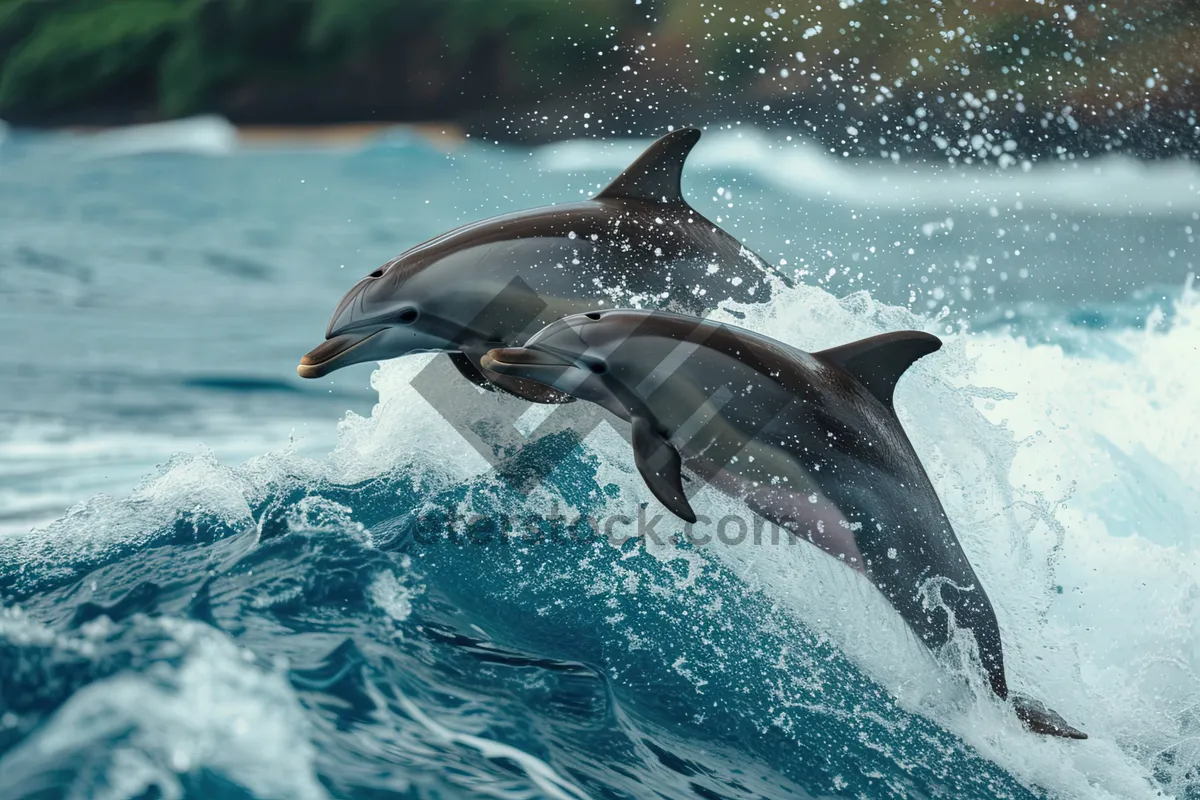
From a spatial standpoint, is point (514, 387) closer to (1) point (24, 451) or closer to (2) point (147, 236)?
(1) point (24, 451)

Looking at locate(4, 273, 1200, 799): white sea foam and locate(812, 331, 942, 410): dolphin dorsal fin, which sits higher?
locate(812, 331, 942, 410): dolphin dorsal fin

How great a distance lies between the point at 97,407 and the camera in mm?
13562

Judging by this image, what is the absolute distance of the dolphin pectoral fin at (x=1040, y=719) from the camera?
4.96 meters

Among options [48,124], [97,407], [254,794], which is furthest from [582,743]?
[48,124]

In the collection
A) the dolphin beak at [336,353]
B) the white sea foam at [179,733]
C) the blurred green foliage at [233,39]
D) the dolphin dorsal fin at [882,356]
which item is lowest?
the white sea foam at [179,733]

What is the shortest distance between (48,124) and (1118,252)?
85.1 feet

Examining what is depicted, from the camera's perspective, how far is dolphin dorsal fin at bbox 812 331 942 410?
4742 millimetres

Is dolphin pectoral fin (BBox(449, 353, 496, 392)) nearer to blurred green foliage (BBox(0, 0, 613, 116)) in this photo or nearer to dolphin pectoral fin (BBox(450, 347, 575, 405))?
dolphin pectoral fin (BBox(450, 347, 575, 405))

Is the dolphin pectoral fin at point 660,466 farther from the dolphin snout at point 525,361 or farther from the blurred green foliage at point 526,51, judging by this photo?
the blurred green foliage at point 526,51

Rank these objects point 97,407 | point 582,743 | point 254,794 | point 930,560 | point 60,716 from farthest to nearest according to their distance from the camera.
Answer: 1. point 97,407
2. point 930,560
3. point 582,743
4. point 60,716
5. point 254,794

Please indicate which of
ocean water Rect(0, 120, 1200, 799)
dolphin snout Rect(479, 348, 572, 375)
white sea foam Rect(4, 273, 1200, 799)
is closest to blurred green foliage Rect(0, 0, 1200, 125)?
ocean water Rect(0, 120, 1200, 799)

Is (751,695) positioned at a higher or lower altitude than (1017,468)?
lower

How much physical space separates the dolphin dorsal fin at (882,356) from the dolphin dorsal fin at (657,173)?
4.49 ft

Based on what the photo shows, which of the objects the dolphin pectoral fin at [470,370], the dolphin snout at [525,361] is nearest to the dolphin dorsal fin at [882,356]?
the dolphin snout at [525,361]
